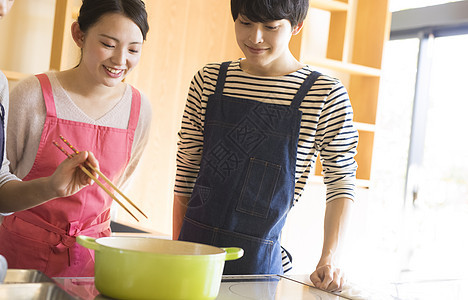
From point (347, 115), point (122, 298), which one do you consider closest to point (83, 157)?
point (122, 298)

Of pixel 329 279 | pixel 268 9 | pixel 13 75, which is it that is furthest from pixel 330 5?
pixel 329 279

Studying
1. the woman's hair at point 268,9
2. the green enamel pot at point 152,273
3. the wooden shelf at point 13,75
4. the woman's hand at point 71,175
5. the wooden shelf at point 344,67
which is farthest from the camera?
the wooden shelf at point 344,67

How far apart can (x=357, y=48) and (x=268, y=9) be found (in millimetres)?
2629

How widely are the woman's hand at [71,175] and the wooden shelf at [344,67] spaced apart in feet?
7.57

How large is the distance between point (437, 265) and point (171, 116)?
2.28 m

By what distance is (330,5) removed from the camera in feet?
11.6

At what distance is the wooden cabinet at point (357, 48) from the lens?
143 inches

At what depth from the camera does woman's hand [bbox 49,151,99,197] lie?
1.21 m

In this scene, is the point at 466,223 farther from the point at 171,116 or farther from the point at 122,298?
the point at 122,298

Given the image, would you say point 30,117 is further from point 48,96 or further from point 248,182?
point 248,182

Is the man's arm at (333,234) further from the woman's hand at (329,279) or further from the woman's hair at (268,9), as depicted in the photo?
the woman's hair at (268,9)

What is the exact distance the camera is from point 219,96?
162 cm

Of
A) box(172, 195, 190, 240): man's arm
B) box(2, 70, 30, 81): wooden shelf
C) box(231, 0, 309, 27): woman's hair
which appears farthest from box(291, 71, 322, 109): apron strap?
box(2, 70, 30, 81): wooden shelf

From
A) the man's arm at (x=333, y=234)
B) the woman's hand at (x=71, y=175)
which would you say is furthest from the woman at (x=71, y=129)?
the man's arm at (x=333, y=234)
